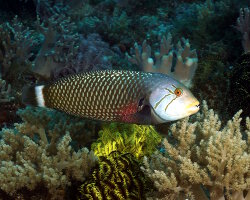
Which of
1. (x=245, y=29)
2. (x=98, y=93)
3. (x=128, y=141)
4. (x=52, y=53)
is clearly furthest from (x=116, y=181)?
(x=245, y=29)

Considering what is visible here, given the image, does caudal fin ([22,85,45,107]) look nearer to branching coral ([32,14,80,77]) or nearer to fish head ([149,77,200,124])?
fish head ([149,77,200,124])

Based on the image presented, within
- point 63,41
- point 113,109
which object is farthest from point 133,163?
point 63,41

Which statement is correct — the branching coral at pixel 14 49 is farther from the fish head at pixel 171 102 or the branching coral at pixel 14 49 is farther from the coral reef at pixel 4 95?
the fish head at pixel 171 102

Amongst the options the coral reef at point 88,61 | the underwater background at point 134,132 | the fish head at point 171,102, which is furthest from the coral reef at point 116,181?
the coral reef at point 88,61

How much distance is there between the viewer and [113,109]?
2.84 meters

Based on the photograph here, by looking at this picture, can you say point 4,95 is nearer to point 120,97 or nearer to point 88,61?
point 88,61

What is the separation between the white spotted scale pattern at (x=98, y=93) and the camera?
2.79 meters

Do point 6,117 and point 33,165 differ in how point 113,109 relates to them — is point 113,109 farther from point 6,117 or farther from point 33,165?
point 6,117

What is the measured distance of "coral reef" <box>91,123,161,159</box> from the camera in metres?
Answer: 3.94

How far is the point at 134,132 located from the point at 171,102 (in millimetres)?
1431

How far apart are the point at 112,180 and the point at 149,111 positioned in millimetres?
914

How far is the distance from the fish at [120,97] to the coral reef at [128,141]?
1090mm

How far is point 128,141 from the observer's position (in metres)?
3.96

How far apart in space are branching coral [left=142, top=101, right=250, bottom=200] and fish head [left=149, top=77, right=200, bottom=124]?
14.2 inches
